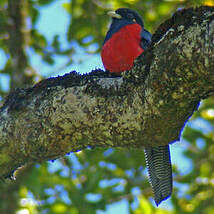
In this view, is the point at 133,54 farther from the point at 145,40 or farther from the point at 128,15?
the point at 128,15

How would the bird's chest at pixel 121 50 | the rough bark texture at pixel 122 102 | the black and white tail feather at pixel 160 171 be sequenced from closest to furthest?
the rough bark texture at pixel 122 102
the black and white tail feather at pixel 160 171
the bird's chest at pixel 121 50

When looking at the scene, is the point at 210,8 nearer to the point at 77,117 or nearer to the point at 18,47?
the point at 77,117

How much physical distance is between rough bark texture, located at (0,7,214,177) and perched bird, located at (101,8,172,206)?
47 centimetres

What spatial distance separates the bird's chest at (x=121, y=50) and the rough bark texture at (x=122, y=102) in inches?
46.3

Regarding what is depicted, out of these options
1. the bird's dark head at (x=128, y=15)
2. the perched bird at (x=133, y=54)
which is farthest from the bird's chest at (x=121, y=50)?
the bird's dark head at (x=128, y=15)

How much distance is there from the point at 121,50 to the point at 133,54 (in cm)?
11

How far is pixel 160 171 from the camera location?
11.0 feet

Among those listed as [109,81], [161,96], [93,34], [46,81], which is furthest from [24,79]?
[161,96]

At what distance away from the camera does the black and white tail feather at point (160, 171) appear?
3266mm

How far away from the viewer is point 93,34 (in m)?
5.84

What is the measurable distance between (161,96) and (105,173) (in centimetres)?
281

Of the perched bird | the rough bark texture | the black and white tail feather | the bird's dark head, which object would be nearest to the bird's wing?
the perched bird

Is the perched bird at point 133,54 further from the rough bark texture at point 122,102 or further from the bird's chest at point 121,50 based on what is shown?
the rough bark texture at point 122,102

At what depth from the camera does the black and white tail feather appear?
327 cm
